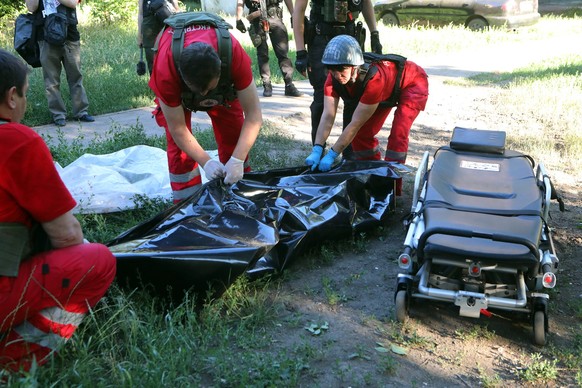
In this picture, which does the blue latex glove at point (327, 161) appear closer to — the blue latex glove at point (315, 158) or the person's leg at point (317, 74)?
the blue latex glove at point (315, 158)

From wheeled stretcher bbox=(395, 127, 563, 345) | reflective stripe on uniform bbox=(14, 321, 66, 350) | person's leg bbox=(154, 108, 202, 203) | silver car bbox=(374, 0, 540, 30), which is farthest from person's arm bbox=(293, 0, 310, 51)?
silver car bbox=(374, 0, 540, 30)

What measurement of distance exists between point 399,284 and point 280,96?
559 cm

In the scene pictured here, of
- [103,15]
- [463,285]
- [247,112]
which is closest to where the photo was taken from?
[463,285]

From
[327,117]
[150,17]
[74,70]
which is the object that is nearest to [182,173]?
[327,117]

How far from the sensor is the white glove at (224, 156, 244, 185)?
149 inches

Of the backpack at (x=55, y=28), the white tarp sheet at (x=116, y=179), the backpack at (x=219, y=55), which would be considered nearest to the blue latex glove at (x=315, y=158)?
the backpack at (x=219, y=55)

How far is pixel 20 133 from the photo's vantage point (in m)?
2.25

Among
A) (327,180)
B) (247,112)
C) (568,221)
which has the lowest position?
(568,221)

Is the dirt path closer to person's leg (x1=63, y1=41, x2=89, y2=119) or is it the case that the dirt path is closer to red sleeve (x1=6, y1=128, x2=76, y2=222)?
red sleeve (x1=6, y1=128, x2=76, y2=222)

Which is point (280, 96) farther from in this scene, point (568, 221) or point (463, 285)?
point (463, 285)

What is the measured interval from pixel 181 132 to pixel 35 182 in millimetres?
1460

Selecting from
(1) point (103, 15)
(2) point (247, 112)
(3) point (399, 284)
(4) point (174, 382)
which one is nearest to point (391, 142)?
(2) point (247, 112)

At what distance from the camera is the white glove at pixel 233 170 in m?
3.77

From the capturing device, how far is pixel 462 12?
1530 cm
